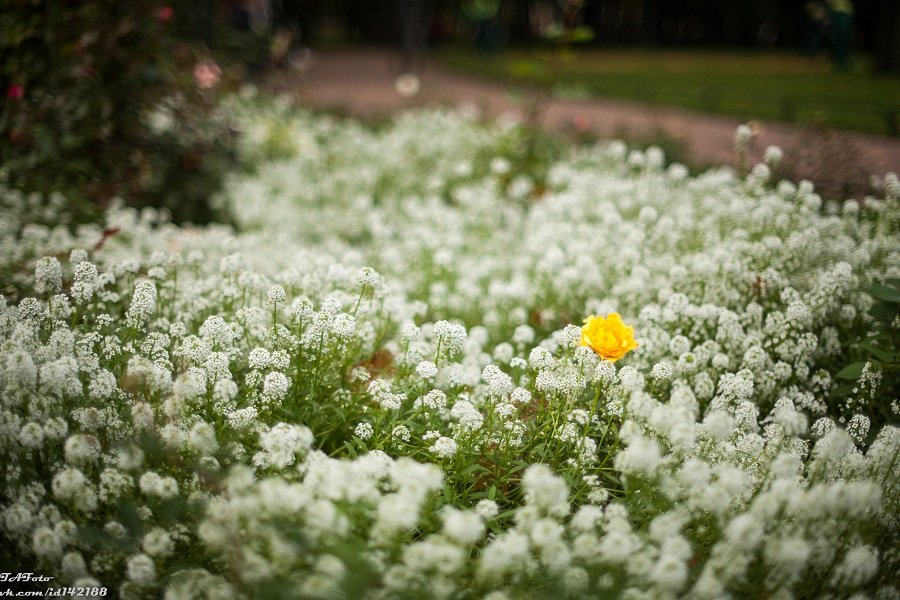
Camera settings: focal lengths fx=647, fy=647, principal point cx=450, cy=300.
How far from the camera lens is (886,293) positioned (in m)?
2.72

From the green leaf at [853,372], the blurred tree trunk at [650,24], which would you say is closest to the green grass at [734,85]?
the green leaf at [853,372]

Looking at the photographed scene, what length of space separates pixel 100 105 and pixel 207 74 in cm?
136

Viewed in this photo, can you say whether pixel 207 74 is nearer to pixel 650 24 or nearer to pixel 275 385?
pixel 275 385

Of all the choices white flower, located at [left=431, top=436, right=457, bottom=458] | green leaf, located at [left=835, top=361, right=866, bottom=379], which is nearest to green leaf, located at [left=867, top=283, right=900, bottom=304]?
green leaf, located at [left=835, top=361, right=866, bottom=379]

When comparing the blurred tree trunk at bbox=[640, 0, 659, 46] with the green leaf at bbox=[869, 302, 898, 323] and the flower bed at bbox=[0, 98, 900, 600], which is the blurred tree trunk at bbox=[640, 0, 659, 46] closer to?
the flower bed at bbox=[0, 98, 900, 600]

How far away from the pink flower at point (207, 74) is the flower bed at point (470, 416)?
6.34 feet

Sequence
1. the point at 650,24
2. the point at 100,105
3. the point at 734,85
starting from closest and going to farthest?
the point at 100,105 → the point at 734,85 → the point at 650,24

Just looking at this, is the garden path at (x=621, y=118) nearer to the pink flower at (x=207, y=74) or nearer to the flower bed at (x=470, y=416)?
the flower bed at (x=470, y=416)

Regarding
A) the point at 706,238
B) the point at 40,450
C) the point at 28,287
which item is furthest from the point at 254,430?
the point at 706,238

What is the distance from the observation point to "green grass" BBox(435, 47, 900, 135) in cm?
645

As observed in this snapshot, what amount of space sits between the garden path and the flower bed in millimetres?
905

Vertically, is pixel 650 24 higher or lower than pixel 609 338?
higher

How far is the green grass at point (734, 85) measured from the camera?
6449mm

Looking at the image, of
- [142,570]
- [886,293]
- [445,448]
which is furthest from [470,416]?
[886,293]
